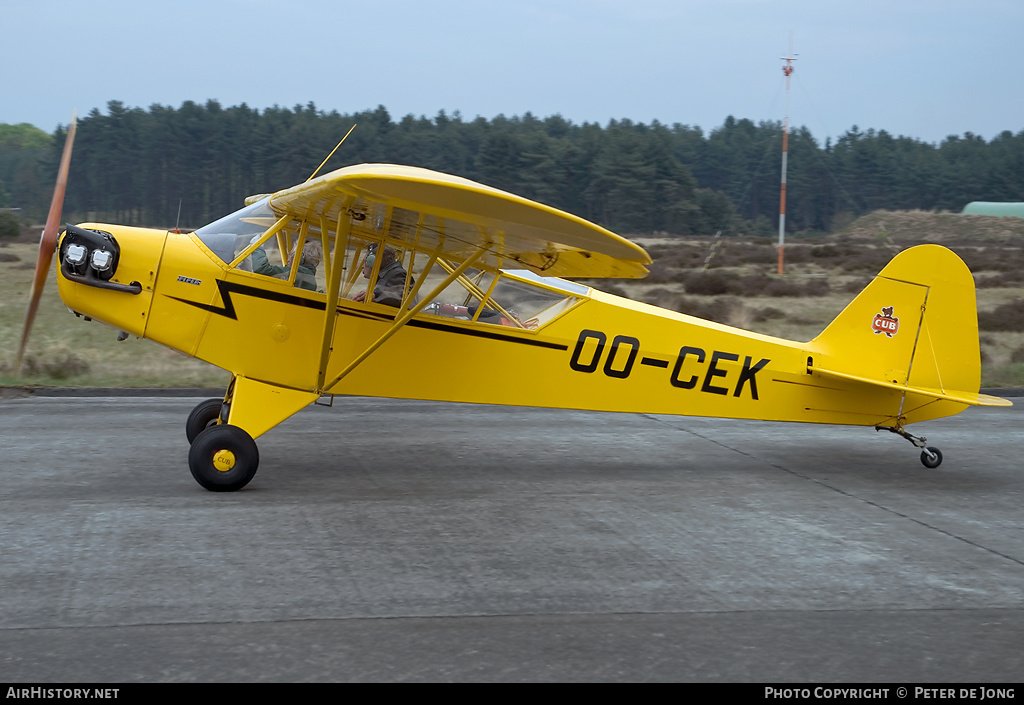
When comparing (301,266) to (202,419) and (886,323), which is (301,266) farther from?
(886,323)

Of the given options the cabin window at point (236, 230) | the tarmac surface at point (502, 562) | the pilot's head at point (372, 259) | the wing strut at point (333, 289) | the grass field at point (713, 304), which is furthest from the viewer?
the grass field at point (713, 304)

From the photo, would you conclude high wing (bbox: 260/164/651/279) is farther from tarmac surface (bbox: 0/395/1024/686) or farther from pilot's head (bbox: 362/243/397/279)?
tarmac surface (bbox: 0/395/1024/686)

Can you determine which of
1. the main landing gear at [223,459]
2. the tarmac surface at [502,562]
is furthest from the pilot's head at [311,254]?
the tarmac surface at [502,562]

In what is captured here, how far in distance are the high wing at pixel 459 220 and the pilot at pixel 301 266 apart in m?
0.31

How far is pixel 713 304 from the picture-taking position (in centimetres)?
2477

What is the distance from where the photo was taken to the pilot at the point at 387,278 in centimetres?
768

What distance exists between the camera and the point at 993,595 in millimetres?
5250

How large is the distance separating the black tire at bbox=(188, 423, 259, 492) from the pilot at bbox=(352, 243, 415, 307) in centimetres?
163

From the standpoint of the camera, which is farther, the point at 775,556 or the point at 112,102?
the point at 112,102

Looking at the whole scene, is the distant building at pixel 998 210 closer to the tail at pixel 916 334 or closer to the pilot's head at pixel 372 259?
the tail at pixel 916 334

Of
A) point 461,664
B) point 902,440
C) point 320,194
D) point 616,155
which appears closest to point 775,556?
point 461,664

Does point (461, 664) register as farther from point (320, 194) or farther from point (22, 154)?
point (22, 154)

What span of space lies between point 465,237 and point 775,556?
→ 3.41m

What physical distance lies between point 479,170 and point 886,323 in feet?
207
